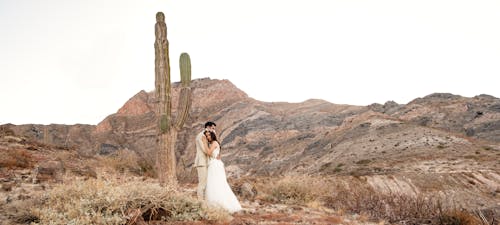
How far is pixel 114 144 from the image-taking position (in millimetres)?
74312

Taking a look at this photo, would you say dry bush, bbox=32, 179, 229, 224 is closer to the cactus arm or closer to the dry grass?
the cactus arm

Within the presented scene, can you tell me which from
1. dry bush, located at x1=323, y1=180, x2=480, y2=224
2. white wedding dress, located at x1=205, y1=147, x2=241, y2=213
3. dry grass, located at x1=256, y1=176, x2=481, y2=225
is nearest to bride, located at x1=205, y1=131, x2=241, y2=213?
white wedding dress, located at x1=205, y1=147, x2=241, y2=213

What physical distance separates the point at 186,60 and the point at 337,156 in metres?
29.0

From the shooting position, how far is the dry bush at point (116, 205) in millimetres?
5797

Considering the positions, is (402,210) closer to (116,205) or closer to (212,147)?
(212,147)

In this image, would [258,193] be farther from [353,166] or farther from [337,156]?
[337,156]

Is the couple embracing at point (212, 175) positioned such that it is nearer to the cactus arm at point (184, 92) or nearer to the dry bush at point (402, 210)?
the cactus arm at point (184, 92)

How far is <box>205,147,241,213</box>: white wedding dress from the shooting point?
27.1 feet

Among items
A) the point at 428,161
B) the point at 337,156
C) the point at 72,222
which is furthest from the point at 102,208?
the point at 337,156

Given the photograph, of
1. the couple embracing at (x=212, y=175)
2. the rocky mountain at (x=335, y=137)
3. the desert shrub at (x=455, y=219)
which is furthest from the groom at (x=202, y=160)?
the rocky mountain at (x=335, y=137)

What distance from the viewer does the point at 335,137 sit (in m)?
46.9

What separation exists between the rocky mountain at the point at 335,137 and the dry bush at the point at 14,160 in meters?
6.25

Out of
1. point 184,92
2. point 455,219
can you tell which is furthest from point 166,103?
point 455,219

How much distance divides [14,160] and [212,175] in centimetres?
912
